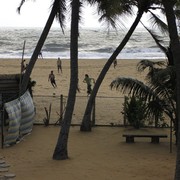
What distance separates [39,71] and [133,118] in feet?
75.5

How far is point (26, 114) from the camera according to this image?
1511cm

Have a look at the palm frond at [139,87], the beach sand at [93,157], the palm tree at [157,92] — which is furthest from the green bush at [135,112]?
the palm frond at [139,87]

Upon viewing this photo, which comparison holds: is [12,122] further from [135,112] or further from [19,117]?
[135,112]

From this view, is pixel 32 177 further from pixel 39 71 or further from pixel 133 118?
pixel 39 71

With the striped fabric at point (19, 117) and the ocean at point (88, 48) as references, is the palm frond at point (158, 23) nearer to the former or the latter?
the striped fabric at point (19, 117)

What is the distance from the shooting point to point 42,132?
16.2 metres

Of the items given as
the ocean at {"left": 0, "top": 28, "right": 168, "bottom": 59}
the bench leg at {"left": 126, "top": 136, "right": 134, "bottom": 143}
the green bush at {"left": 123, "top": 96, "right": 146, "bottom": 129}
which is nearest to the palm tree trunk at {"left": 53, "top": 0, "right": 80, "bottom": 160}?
the bench leg at {"left": 126, "top": 136, "right": 134, "bottom": 143}

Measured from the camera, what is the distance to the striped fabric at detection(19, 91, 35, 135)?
587 inches

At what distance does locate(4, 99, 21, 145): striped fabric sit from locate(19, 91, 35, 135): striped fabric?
66cm

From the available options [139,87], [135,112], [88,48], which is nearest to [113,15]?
[139,87]

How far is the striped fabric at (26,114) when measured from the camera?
48.9ft

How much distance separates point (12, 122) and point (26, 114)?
1384 millimetres

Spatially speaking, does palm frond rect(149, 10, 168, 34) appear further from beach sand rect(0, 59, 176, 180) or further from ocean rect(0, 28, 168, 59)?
ocean rect(0, 28, 168, 59)

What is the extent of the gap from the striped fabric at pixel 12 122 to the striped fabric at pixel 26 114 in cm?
66
